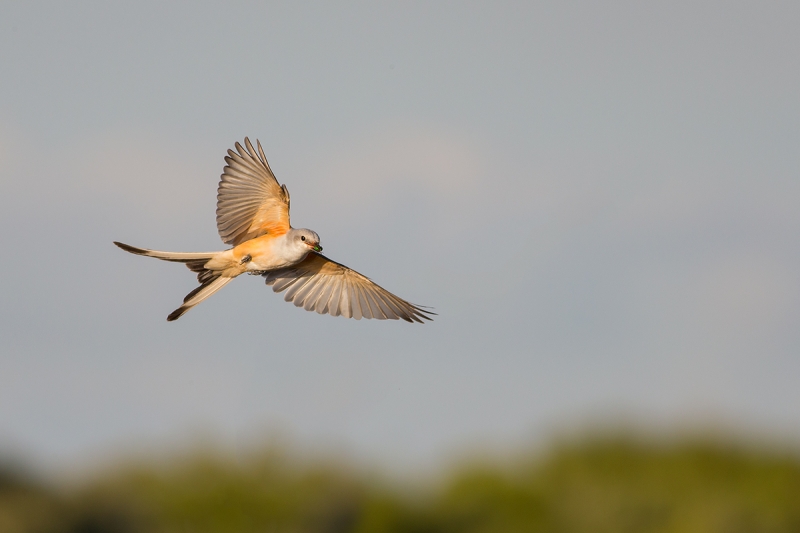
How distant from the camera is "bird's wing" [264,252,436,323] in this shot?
13.6 metres

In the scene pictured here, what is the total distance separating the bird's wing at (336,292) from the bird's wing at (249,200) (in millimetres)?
972

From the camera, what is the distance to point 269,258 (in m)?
12.2

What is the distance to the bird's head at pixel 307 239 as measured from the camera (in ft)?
39.2

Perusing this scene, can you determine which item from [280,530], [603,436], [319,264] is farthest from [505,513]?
[319,264]

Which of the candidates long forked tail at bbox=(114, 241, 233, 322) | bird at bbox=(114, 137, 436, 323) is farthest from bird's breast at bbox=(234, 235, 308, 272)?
long forked tail at bbox=(114, 241, 233, 322)

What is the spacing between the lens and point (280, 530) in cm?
4509

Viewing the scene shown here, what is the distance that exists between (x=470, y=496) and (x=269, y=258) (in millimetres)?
46186

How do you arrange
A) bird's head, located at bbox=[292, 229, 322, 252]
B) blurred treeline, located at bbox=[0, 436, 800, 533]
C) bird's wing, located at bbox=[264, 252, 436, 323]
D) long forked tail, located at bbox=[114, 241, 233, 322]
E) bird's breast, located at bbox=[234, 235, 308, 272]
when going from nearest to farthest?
bird's head, located at bbox=[292, 229, 322, 252] → bird's breast, located at bbox=[234, 235, 308, 272] → long forked tail, located at bbox=[114, 241, 233, 322] → bird's wing, located at bbox=[264, 252, 436, 323] → blurred treeline, located at bbox=[0, 436, 800, 533]

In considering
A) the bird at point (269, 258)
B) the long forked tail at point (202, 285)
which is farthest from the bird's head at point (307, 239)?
the long forked tail at point (202, 285)

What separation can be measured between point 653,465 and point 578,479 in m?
4.32

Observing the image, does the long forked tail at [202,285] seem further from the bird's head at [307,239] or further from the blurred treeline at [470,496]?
the blurred treeline at [470,496]

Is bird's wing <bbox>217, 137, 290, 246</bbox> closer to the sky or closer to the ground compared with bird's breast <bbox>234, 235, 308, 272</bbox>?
closer to the sky

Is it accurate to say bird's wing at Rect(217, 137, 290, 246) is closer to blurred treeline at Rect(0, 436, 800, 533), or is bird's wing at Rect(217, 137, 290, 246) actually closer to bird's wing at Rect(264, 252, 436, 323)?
bird's wing at Rect(264, 252, 436, 323)

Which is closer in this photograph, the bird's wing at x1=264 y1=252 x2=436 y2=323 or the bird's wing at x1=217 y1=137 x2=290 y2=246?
the bird's wing at x1=217 y1=137 x2=290 y2=246
